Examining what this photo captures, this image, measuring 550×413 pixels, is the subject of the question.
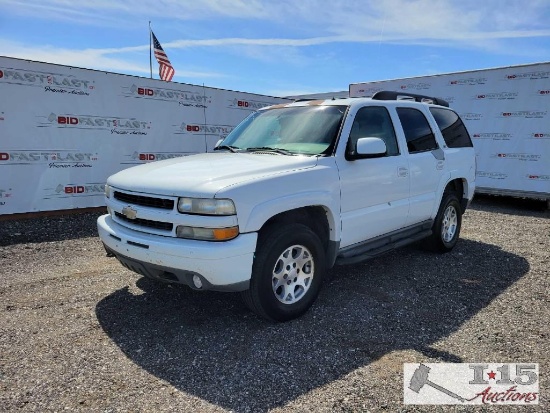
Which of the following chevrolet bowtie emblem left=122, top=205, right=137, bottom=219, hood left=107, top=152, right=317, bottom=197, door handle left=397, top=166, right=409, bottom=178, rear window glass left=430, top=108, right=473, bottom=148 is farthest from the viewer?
rear window glass left=430, top=108, right=473, bottom=148

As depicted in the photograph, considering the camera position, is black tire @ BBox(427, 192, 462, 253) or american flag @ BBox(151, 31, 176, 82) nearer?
black tire @ BBox(427, 192, 462, 253)

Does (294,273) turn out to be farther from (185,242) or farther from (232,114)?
(232,114)

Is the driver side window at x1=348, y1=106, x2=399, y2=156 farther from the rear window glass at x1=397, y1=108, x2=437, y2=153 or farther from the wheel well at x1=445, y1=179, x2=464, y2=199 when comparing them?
the wheel well at x1=445, y1=179, x2=464, y2=199

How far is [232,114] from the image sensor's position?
11172 millimetres

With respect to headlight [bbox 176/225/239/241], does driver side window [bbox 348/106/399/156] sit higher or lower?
higher

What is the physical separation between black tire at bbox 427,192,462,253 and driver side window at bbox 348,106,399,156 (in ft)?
4.82

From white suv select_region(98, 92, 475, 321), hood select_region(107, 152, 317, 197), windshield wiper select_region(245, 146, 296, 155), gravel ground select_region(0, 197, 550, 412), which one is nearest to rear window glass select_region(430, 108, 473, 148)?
white suv select_region(98, 92, 475, 321)

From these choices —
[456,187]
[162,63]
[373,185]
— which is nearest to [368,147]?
[373,185]

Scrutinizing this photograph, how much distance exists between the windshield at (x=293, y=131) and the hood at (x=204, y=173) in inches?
9.5

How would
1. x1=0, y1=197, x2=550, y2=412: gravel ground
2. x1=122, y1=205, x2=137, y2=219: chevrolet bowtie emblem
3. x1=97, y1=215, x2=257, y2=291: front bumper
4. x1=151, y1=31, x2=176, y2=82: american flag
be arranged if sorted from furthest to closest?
x1=151, y1=31, x2=176, y2=82: american flag < x1=122, y1=205, x2=137, y2=219: chevrolet bowtie emblem < x1=97, y1=215, x2=257, y2=291: front bumper < x1=0, y1=197, x2=550, y2=412: gravel ground

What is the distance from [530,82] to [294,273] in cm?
913

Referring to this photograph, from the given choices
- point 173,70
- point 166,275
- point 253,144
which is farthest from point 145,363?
point 173,70

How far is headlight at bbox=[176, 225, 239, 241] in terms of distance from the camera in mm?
3148

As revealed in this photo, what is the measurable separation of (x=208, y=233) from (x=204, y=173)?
1.85 feet
